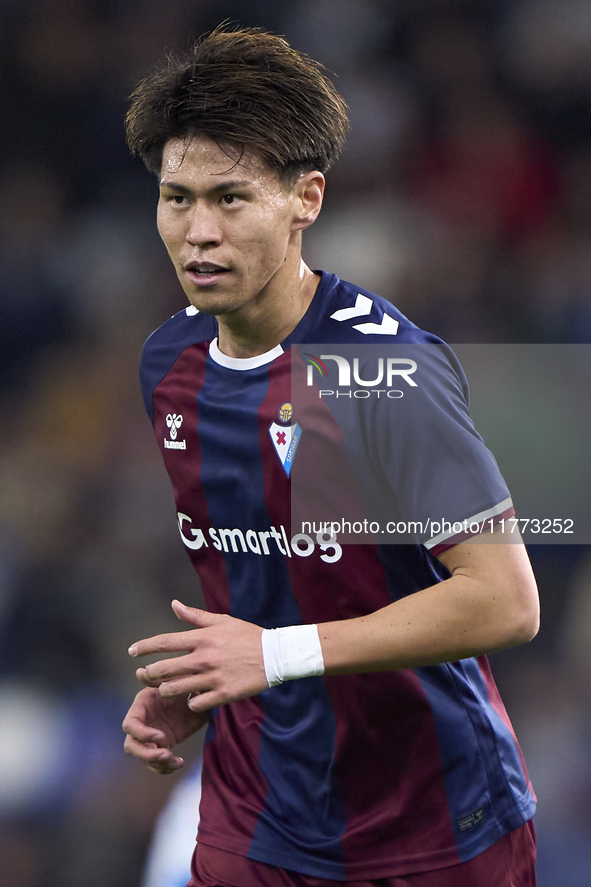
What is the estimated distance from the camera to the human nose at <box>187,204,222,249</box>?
73.5 inches

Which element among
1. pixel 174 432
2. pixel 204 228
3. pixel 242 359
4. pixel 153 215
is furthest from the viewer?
pixel 153 215

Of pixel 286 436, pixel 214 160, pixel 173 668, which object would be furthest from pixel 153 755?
pixel 214 160

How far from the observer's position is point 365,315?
1986mm

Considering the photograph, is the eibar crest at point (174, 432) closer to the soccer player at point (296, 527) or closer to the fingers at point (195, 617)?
the soccer player at point (296, 527)

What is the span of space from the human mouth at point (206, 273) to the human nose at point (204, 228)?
4 centimetres

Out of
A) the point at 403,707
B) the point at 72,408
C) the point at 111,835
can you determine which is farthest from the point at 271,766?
the point at 72,408

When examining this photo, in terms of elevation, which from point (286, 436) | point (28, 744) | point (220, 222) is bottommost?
point (28, 744)

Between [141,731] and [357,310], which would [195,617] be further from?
[357,310]

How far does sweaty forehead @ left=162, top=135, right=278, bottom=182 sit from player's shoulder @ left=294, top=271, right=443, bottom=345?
292 mm

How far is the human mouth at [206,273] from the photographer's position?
1900 mm

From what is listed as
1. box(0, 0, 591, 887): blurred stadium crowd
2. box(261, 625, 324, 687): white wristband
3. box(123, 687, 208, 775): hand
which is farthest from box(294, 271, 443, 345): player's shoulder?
box(0, 0, 591, 887): blurred stadium crowd

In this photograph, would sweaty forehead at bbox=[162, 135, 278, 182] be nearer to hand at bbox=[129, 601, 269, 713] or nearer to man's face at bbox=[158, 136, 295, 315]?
man's face at bbox=[158, 136, 295, 315]

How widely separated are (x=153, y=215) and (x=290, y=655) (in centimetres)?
308

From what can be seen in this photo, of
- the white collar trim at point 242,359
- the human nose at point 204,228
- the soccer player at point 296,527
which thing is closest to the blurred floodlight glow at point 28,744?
the soccer player at point 296,527
